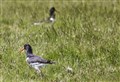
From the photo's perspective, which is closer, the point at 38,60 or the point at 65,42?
the point at 38,60

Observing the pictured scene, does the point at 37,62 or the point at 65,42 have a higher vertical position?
the point at 37,62

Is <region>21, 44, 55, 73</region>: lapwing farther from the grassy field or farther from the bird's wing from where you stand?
the grassy field

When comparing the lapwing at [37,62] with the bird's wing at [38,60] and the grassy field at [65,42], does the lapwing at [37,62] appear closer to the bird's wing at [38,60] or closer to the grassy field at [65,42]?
the bird's wing at [38,60]

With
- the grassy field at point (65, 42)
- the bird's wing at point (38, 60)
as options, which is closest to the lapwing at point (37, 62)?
the bird's wing at point (38, 60)

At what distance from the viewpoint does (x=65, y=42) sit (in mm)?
13938

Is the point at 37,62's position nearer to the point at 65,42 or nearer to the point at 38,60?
the point at 38,60

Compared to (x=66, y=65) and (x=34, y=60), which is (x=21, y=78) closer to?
(x=34, y=60)

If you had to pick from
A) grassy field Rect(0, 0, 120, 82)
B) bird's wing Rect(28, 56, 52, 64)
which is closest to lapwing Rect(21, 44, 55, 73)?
bird's wing Rect(28, 56, 52, 64)

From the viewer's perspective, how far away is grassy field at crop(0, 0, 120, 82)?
11.2m

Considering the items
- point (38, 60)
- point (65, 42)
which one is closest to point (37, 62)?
point (38, 60)

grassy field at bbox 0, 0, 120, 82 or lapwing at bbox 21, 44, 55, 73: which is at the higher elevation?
lapwing at bbox 21, 44, 55, 73

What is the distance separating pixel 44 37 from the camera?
49.0ft

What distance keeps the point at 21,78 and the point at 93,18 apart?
337 inches

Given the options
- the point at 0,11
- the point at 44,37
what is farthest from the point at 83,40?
the point at 0,11
